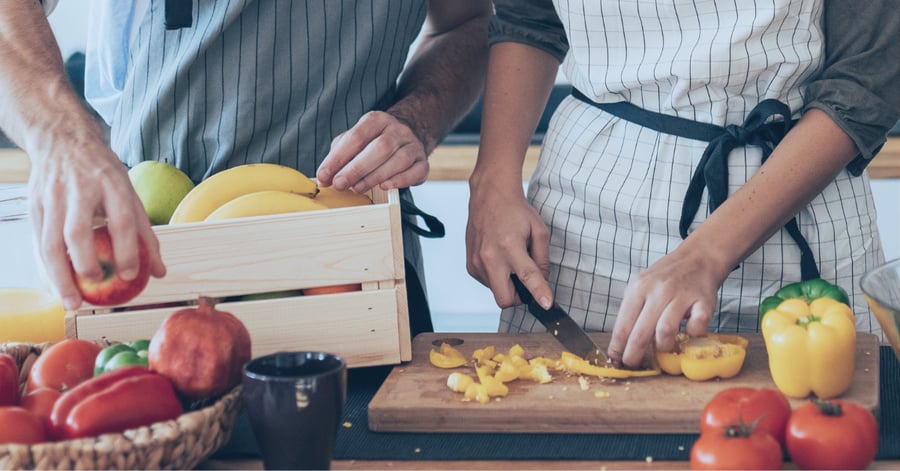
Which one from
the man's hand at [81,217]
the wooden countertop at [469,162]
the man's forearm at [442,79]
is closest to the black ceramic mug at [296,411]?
the man's hand at [81,217]

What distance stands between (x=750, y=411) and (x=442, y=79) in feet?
3.06

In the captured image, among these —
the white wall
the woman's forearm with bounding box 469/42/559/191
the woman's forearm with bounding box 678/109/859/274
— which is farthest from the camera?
the white wall

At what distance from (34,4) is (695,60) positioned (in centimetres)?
88

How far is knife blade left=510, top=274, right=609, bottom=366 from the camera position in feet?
4.19

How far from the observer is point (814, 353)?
113 cm

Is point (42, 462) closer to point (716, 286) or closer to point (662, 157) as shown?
point (716, 286)

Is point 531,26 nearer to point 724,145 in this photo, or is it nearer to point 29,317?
point 724,145

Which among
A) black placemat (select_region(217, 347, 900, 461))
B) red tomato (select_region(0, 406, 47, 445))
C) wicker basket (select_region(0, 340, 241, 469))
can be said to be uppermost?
red tomato (select_region(0, 406, 47, 445))

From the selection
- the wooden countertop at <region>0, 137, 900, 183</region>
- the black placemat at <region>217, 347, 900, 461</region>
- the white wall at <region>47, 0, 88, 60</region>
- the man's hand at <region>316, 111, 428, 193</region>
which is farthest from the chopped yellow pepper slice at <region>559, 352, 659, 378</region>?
the white wall at <region>47, 0, 88, 60</region>

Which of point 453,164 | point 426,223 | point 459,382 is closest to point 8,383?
point 459,382

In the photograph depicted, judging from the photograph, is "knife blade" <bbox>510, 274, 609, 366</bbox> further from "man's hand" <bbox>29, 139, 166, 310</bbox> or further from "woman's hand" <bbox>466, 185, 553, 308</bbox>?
"man's hand" <bbox>29, 139, 166, 310</bbox>

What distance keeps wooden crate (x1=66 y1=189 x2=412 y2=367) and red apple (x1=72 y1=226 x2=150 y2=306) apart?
199 mm

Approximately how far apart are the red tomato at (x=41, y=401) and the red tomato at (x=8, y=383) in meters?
0.01

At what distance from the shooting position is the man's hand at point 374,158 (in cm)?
136
